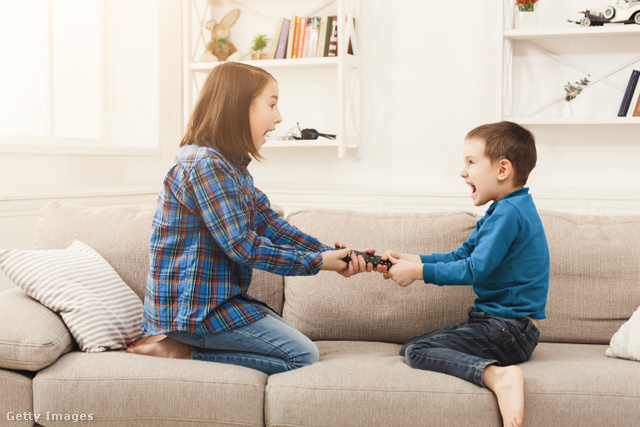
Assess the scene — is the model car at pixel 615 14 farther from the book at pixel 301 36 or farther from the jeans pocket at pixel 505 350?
the jeans pocket at pixel 505 350

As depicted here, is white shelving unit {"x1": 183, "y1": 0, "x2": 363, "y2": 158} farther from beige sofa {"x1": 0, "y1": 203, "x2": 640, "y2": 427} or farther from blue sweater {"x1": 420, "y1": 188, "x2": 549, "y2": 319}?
blue sweater {"x1": 420, "y1": 188, "x2": 549, "y2": 319}

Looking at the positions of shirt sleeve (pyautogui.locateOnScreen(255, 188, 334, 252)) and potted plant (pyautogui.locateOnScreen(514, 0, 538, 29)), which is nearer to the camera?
shirt sleeve (pyautogui.locateOnScreen(255, 188, 334, 252))

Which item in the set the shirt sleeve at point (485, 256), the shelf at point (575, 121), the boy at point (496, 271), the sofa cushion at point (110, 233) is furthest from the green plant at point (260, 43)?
the shirt sleeve at point (485, 256)

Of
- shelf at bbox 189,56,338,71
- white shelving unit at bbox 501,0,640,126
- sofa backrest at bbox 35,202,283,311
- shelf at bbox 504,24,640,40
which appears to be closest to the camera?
sofa backrest at bbox 35,202,283,311

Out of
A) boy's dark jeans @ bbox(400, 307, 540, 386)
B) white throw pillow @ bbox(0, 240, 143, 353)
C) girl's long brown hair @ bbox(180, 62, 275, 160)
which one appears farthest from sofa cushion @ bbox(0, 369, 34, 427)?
boy's dark jeans @ bbox(400, 307, 540, 386)

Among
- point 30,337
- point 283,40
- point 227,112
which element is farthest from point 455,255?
point 283,40

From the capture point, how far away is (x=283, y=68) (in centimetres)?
400

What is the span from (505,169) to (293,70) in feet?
7.48

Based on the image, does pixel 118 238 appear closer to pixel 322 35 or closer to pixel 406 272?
pixel 406 272

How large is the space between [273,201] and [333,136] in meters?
0.52

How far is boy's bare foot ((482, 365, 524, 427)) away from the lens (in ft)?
5.06

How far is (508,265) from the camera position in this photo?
1.88 m

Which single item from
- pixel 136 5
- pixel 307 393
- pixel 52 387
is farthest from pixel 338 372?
pixel 136 5

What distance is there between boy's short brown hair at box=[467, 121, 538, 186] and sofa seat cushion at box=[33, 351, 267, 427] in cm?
91
